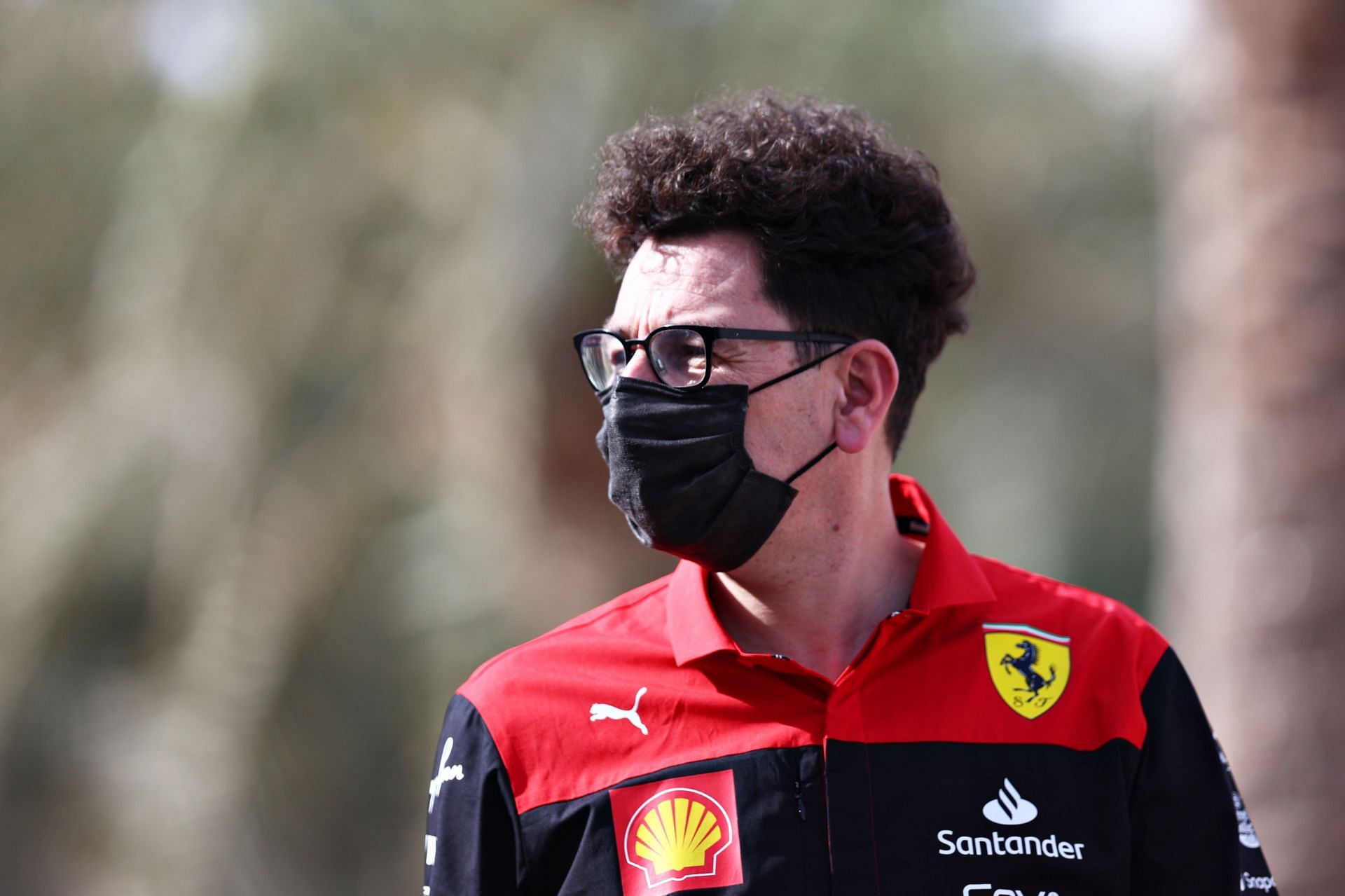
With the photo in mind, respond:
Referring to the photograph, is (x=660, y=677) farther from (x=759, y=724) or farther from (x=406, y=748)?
(x=406, y=748)

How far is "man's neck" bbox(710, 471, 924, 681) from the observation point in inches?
102

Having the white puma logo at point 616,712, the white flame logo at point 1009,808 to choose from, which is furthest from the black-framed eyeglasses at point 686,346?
the white flame logo at point 1009,808

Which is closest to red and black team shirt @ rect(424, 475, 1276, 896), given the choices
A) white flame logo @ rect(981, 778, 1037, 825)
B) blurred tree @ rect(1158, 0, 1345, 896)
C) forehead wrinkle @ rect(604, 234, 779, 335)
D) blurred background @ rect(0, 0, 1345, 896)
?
white flame logo @ rect(981, 778, 1037, 825)

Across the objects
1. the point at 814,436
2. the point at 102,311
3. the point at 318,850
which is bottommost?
the point at 318,850

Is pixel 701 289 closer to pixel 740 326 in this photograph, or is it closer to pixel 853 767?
pixel 740 326

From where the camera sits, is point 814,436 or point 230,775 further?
point 230,775

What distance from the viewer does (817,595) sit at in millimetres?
2598

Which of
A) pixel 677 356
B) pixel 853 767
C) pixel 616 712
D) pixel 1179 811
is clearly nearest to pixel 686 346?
pixel 677 356

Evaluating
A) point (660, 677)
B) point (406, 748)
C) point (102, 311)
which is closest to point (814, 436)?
point (660, 677)

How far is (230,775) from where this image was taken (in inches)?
251

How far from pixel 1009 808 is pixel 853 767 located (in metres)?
0.30

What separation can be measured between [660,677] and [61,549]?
5308 millimetres

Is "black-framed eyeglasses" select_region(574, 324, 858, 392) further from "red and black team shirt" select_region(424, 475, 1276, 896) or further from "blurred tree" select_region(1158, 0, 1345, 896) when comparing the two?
"blurred tree" select_region(1158, 0, 1345, 896)

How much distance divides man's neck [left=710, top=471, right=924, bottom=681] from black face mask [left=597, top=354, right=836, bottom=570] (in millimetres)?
97
